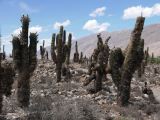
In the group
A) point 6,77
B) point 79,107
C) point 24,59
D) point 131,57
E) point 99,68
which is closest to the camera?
point 79,107

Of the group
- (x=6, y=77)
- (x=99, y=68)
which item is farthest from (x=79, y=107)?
(x=99, y=68)

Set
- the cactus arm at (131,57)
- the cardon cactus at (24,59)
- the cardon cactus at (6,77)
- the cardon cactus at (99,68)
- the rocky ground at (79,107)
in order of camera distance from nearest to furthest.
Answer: the rocky ground at (79,107)
the cardon cactus at (6,77)
the cardon cactus at (24,59)
the cactus arm at (131,57)
the cardon cactus at (99,68)

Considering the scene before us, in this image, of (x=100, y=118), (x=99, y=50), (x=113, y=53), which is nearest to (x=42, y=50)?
(x=99, y=50)

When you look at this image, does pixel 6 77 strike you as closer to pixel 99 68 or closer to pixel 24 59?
pixel 24 59

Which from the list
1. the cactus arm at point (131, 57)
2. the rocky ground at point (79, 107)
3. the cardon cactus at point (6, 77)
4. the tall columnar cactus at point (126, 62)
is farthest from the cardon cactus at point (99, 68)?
the cardon cactus at point (6, 77)

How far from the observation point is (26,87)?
20875mm

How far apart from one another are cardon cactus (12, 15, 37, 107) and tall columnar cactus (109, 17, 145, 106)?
4256mm

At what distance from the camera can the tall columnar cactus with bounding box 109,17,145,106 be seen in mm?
21094

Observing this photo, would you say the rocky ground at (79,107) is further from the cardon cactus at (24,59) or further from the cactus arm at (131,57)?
the cactus arm at (131,57)

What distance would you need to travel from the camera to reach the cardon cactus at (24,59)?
67.2 feet

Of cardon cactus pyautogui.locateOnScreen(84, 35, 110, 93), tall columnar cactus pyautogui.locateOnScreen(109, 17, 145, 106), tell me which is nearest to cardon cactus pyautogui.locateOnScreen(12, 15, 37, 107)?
tall columnar cactus pyautogui.locateOnScreen(109, 17, 145, 106)

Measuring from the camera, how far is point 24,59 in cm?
2048

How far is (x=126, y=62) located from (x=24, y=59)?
5163 millimetres

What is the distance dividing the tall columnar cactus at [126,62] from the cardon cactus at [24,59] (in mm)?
4256
